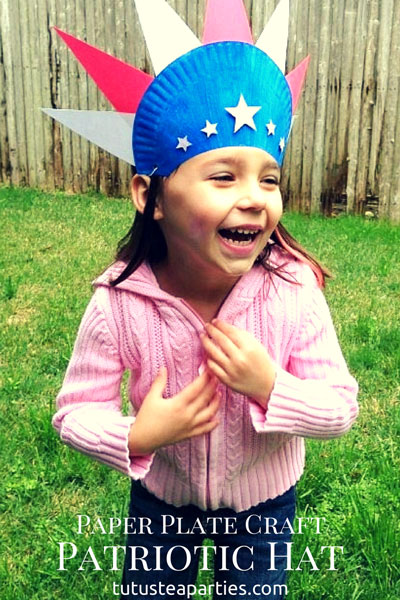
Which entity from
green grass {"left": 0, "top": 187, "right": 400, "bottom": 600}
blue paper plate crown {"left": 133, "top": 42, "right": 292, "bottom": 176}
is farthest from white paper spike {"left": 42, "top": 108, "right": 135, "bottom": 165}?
green grass {"left": 0, "top": 187, "right": 400, "bottom": 600}

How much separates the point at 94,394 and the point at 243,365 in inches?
14.5

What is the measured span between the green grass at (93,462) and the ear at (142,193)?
1.38 meters

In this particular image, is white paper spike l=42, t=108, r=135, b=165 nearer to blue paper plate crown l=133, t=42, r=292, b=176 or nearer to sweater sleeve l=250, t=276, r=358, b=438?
blue paper plate crown l=133, t=42, r=292, b=176

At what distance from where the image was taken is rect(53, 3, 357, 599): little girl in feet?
5.00

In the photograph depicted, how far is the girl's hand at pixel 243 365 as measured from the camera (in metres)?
1.56

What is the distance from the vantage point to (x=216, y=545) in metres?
1.92

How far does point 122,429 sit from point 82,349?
230 mm

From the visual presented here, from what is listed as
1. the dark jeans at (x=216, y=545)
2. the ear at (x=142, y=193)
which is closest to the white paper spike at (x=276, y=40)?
the ear at (x=142, y=193)

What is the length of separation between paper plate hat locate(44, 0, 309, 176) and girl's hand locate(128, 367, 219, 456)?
18.0 inches

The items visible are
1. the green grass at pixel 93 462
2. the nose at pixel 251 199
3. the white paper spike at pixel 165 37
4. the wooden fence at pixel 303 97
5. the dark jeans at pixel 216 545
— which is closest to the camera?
the nose at pixel 251 199

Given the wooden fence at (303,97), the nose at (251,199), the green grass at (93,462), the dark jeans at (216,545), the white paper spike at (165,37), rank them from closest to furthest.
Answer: the nose at (251,199) → the white paper spike at (165,37) → the dark jeans at (216,545) → the green grass at (93,462) → the wooden fence at (303,97)

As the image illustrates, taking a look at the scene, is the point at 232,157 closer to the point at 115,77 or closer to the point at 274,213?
the point at 274,213

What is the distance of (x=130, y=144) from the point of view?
5.52 feet

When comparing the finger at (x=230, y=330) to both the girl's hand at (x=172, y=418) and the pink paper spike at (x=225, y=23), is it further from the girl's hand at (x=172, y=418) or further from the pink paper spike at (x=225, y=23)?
the pink paper spike at (x=225, y=23)
